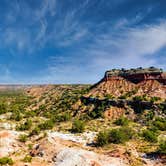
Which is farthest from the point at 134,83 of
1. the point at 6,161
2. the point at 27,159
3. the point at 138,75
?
the point at 6,161

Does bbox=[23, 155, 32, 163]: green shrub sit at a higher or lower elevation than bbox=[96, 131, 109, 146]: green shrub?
lower

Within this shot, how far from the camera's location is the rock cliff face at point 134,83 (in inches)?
4486

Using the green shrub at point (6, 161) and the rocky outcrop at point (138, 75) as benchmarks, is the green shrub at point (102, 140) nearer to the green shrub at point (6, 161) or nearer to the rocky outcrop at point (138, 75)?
the green shrub at point (6, 161)

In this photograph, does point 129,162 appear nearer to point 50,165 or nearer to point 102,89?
point 50,165

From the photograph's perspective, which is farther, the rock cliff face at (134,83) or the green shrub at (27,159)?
the rock cliff face at (134,83)

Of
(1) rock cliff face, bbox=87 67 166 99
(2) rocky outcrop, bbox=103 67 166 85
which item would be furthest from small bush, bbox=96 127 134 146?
(2) rocky outcrop, bbox=103 67 166 85

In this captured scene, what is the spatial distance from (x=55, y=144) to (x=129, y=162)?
1439cm

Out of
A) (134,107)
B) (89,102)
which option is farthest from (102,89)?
(134,107)

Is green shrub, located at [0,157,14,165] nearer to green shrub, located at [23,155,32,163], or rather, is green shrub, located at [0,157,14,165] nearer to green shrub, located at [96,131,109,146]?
green shrub, located at [23,155,32,163]

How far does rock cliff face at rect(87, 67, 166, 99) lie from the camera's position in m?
114

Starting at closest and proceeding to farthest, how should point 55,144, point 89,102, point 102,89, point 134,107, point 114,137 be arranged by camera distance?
point 55,144
point 114,137
point 134,107
point 89,102
point 102,89

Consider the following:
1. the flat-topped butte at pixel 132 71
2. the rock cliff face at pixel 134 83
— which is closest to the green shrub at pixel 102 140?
the rock cliff face at pixel 134 83

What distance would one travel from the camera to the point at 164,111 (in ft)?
304

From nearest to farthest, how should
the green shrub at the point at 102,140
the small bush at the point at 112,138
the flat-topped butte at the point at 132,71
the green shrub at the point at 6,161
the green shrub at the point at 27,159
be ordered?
the green shrub at the point at 6,161 < the green shrub at the point at 27,159 < the green shrub at the point at 102,140 < the small bush at the point at 112,138 < the flat-topped butte at the point at 132,71
